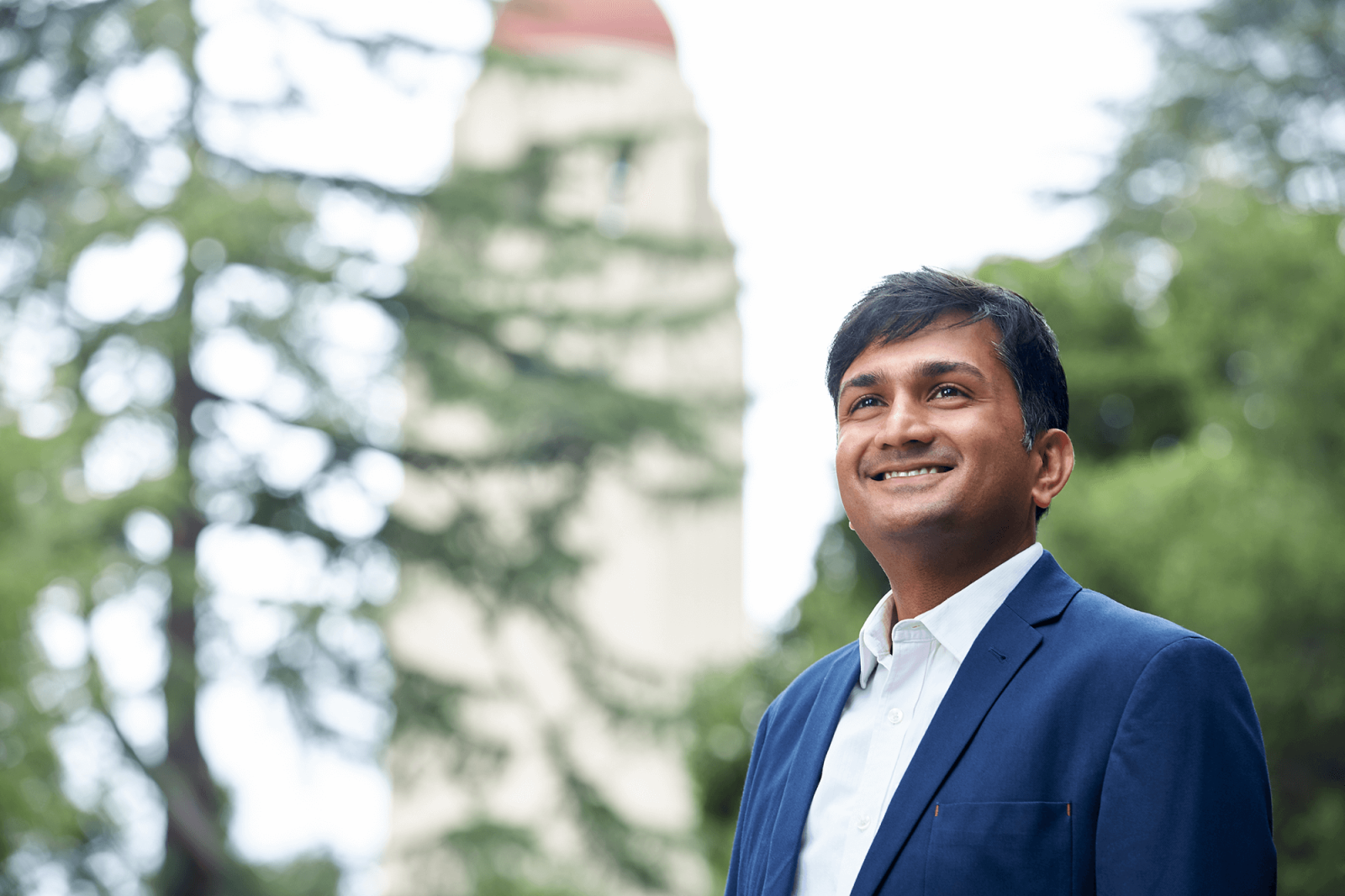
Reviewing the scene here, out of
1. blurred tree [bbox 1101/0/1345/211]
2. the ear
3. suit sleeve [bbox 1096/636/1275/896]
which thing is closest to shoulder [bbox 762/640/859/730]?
the ear

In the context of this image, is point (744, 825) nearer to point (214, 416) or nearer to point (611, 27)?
point (214, 416)

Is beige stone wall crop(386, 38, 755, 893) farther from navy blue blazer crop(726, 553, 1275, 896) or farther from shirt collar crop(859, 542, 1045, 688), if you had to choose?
navy blue blazer crop(726, 553, 1275, 896)

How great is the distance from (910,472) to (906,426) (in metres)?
0.06

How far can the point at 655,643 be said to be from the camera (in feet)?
58.3

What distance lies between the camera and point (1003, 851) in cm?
141

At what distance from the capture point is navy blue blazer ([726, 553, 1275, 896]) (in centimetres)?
134

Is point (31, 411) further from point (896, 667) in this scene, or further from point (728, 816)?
point (896, 667)

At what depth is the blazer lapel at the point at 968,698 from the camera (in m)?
1.48

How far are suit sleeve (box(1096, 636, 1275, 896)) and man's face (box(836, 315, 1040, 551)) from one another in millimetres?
295

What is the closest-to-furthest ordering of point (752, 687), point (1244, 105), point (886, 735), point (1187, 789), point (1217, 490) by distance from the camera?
point (1187, 789)
point (886, 735)
point (1217, 490)
point (752, 687)
point (1244, 105)

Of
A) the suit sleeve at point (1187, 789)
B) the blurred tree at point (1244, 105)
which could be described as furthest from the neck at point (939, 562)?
the blurred tree at point (1244, 105)

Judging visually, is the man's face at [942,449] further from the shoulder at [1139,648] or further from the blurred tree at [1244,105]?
the blurred tree at [1244,105]

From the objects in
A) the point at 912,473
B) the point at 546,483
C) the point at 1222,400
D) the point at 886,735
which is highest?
the point at 912,473

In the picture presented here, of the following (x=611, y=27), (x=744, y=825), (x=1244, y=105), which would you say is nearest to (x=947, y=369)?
(x=744, y=825)
